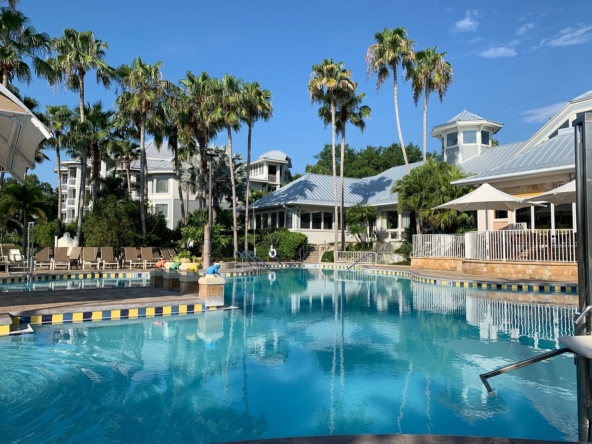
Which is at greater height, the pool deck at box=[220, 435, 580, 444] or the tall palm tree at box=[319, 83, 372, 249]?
the tall palm tree at box=[319, 83, 372, 249]

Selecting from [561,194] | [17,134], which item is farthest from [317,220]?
[17,134]

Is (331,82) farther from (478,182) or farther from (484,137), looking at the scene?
(478,182)

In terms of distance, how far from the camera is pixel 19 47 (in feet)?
58.1

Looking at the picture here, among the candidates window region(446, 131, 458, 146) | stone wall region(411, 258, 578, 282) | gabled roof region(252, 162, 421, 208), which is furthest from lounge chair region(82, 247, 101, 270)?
window region(446, 131, 458, 146)

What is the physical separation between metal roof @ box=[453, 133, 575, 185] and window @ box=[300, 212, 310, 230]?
13438 millimetres

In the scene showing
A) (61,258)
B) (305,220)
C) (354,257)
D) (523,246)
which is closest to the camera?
(523,246)

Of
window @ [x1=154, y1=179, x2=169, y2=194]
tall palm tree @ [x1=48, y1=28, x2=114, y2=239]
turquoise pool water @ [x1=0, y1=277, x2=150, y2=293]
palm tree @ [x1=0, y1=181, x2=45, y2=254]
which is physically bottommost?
turquoise pool water @ [x1=0, y1=277, x2=150, y2=293]

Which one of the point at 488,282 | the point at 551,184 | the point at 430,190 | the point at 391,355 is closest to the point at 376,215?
the point at 430,190

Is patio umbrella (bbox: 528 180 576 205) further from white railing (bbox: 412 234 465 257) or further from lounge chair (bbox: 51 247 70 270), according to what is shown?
lounge chair (bbox: 51 247 70 270)

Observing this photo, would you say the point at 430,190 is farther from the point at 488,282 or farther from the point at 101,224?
the point at 101,224

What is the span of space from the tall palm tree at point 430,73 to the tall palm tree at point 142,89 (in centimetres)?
1527

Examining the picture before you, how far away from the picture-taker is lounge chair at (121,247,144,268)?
73.4ft

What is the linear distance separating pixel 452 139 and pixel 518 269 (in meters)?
14.5

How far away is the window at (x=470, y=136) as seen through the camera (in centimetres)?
2797
